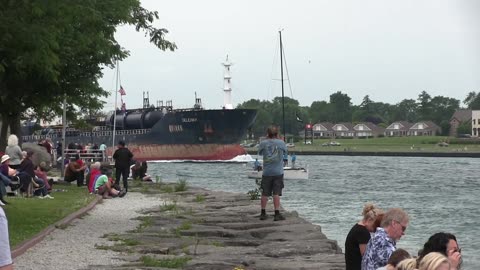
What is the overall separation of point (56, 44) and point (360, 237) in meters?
6.64

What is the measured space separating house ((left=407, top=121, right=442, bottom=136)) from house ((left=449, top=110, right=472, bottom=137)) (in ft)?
25.6

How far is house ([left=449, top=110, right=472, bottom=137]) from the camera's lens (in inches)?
Result: 6688

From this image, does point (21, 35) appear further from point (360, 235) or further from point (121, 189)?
point (121, 189)

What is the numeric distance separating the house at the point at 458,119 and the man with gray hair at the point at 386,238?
16497 cm

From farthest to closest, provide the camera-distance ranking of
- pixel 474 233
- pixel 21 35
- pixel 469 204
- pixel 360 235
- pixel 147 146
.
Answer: pixel 147 146 < pixel 469 204 < pixel 474 233 < pixel 21 35 < pixel 360 235

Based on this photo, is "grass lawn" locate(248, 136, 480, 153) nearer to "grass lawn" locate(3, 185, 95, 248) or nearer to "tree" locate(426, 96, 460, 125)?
"tree" locate(426, 96, 460, 125)

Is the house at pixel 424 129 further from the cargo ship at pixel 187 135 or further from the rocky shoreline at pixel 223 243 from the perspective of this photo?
the rocky shoreline at pixel 223 243

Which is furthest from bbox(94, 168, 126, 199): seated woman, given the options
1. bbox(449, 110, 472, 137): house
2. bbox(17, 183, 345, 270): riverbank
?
bbox(449, 110, 472, 137): house

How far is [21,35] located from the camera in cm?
1278

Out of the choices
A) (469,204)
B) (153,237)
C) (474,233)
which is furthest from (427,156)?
(153,237)

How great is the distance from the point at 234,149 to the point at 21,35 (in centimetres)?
7164

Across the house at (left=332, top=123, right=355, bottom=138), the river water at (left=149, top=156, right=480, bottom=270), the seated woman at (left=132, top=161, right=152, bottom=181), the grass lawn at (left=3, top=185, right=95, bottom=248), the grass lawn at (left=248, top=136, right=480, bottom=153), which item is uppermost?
the house at (left=332, top=123, right=355, bottom=138)

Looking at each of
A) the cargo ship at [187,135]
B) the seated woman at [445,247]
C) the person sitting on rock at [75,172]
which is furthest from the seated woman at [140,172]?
the cargo ship at [187,135]

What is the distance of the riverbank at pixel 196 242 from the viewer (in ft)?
37.4
